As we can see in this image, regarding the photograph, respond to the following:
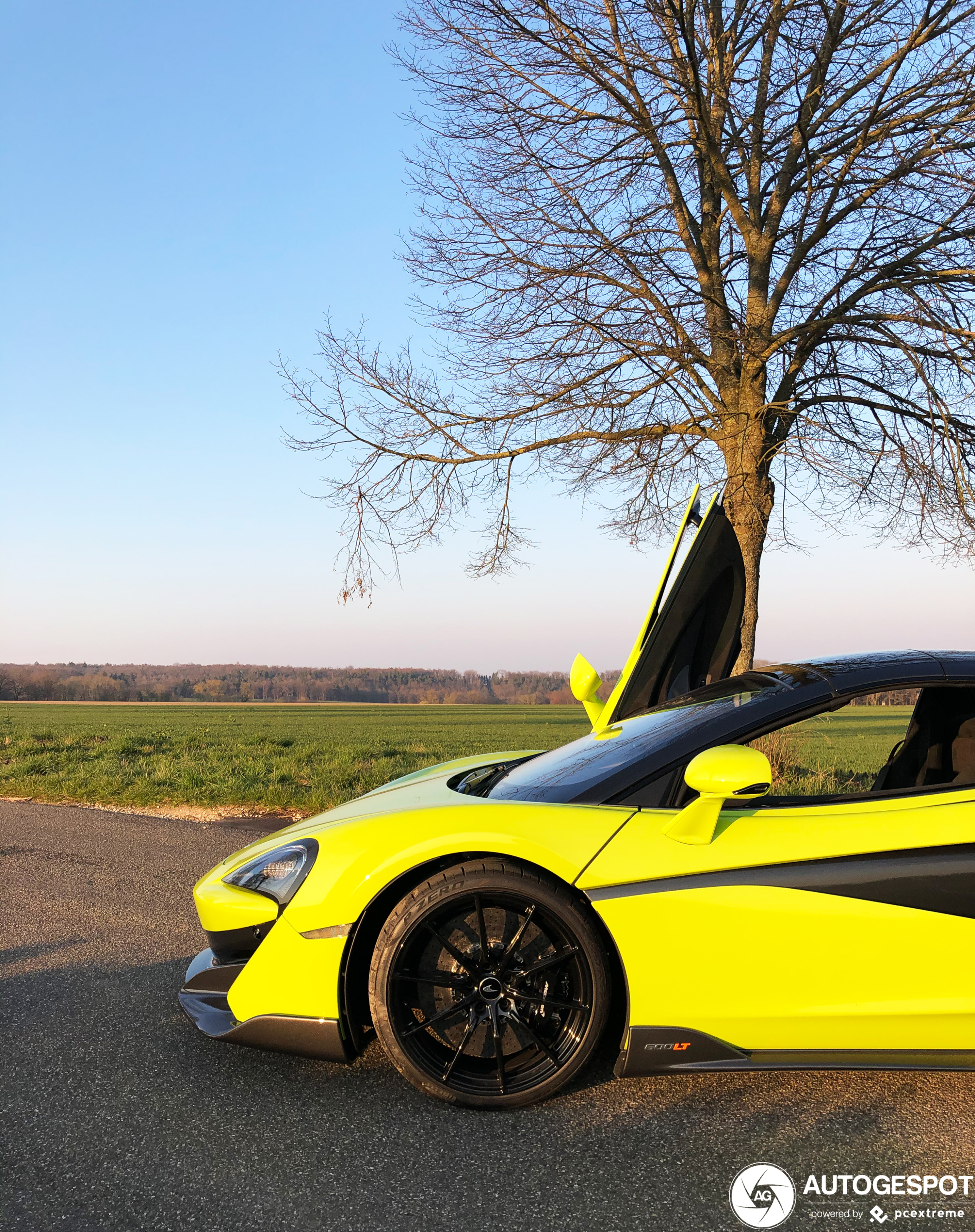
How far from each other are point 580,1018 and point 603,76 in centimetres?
1004

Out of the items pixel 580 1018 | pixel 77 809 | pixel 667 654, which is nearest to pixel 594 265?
pixel 667 654

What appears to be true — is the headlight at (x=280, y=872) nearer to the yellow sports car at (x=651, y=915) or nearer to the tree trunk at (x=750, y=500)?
the yellow sports car at (x=651, y=915)

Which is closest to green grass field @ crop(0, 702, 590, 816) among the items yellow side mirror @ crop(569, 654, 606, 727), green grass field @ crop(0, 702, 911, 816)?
green grass field @ crop(0, 702, 911, 816)

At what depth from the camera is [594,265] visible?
31.1 feet

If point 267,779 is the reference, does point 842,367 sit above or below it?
above

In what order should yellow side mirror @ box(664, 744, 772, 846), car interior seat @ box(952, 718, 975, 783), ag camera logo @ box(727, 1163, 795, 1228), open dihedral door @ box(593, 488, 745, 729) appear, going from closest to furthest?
1. ag camera logo @ box(727, 1163, 795, 1228)
2. yellow side mirror @ box(664, 744, 772, 846)
3. car interior seat @ box(952, 718, 975, 783)
4. open dihedral door @ box(593, 488, 745, 729)

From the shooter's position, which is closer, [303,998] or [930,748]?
[303,998]

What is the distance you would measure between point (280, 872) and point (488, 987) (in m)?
0.77

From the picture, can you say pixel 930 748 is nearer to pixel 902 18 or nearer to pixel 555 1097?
pixel 555 1097

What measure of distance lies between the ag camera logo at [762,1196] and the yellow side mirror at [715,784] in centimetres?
84

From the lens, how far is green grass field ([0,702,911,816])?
325 centimetres

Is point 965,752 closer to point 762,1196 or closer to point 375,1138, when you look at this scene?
point 762,1196

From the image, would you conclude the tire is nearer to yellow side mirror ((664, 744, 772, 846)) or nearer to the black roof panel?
yellow side mirror ((664, 744, 772, 846))

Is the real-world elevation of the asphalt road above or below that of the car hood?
below
